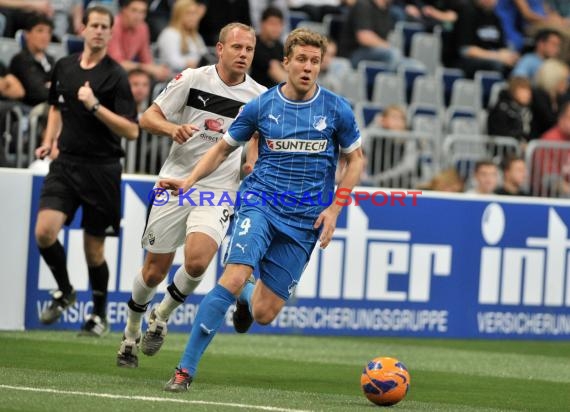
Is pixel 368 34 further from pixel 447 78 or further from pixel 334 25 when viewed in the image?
pixel 447 78

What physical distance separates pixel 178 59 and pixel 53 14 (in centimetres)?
192

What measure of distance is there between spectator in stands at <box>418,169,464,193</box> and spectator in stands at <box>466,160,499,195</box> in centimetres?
23

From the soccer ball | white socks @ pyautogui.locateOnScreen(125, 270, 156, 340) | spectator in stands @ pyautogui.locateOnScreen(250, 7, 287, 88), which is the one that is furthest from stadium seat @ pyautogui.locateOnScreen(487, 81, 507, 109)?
the soccer ball

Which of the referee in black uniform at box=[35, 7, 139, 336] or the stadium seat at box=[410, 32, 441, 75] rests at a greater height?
the stadium seat at box=[410, 32, 441, 75]

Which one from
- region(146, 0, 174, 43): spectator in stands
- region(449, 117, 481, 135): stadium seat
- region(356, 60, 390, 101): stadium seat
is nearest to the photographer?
region(146, 0, 174, 43): spectator in stands

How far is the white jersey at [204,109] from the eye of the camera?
9828 millimetres

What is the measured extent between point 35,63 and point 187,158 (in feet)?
16.2

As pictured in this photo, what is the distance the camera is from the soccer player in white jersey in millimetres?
9664

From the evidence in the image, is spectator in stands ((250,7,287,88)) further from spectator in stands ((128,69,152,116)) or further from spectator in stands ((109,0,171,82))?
spectator in stands ((128,69,152,116))

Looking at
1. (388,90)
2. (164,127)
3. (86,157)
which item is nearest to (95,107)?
(86,157)

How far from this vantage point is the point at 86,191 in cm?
1184

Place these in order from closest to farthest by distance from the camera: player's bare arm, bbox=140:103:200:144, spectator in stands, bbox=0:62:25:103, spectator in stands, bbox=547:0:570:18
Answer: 1. player's bare arm, bbox=140:103:200:144
2. spectator in stands, bbox=0:62:25:103
3. spectator in stands, bbox=547:0:570:18

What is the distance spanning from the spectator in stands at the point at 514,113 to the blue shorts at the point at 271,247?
9.68 m

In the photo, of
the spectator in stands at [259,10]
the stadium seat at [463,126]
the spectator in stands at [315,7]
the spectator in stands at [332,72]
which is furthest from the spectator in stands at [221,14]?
the stadium seat at [463,126]
